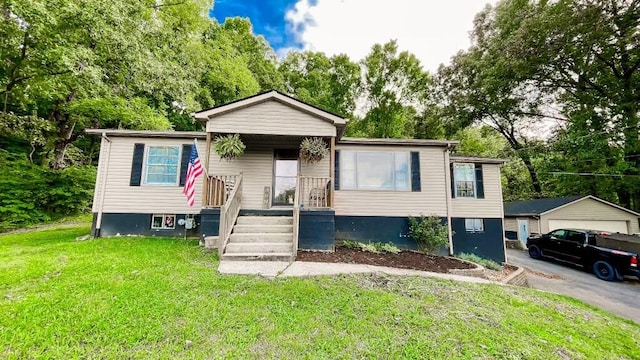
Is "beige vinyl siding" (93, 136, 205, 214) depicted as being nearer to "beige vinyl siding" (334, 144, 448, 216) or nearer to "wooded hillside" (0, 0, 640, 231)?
"wooded hillside" (0, 0, 640, 231)

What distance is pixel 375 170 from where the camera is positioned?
344 inches

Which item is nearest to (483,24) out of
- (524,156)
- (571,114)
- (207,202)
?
(571,114)

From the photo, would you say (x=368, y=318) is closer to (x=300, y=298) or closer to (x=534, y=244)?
(x=300, y=298)

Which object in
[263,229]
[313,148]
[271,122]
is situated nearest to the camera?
[263,229]

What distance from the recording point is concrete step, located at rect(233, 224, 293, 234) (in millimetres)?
6852

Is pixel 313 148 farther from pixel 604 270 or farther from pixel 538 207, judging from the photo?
pixel 538 207

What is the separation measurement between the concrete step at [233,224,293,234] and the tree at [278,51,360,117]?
634 inches

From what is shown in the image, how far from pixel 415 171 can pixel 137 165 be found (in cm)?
923

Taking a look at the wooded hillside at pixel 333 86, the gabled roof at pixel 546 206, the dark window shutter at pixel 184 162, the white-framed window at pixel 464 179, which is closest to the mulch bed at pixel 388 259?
the white-framed window at pixel 464 179

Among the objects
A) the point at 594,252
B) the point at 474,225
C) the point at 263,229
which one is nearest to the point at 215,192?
the point at 263,229

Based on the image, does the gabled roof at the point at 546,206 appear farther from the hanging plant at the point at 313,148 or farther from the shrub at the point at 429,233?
the hanging plant at the point at 313,148

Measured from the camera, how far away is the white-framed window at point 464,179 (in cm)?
927

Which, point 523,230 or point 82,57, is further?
point 523,230

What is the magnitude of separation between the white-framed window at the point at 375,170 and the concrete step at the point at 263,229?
2.65 metres
